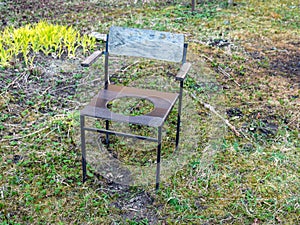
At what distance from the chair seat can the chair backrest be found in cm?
32

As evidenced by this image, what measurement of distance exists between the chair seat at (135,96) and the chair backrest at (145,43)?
32cm

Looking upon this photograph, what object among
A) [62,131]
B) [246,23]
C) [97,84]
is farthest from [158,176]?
[246,23]

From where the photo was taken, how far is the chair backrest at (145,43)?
328cm

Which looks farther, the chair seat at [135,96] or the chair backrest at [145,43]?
the chair backrest at [145,43]

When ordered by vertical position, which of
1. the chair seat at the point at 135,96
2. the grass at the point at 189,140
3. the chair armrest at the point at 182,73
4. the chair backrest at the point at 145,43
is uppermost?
the chair backrest at the point at 145,43

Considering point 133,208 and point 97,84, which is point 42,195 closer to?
point 133,208

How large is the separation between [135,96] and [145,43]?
1.54 feet

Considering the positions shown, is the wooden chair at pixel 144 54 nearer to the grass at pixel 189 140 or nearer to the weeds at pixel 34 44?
the grass at pixel 189 140

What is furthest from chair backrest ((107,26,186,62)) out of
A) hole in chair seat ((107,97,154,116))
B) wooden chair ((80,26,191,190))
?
hole in chair seat ((107,97,154,116))

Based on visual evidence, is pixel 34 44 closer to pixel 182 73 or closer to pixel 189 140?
pixel 189 140

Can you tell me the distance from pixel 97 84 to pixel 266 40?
7.87 feet

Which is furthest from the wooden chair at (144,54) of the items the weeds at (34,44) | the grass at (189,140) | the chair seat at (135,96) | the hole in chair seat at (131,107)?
the weeds at (34,44)

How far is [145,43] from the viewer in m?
3.36

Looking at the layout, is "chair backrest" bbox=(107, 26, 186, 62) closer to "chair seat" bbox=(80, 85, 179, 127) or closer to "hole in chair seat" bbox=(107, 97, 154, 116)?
A: "chair seat" bbox=(80, 85, 179, 127)
